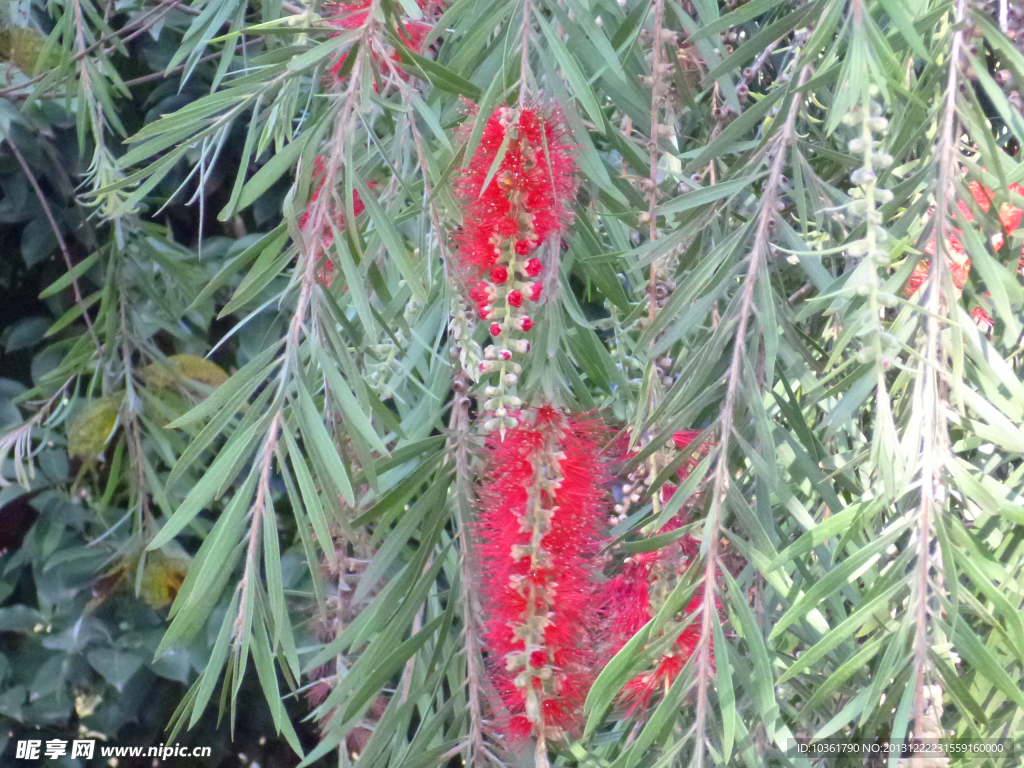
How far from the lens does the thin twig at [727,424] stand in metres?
0.45

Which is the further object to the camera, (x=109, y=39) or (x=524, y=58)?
(x=109, y=39)

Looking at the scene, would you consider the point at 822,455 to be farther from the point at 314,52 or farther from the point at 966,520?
the point at 314,52

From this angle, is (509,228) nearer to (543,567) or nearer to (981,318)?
(543,567)

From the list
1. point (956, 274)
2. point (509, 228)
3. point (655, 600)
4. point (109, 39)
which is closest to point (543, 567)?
point (655, 600)

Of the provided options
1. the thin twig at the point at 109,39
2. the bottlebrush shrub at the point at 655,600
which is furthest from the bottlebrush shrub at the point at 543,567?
the thin twig at the point at 109,39

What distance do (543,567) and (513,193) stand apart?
20 cm

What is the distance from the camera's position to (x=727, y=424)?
0.47m

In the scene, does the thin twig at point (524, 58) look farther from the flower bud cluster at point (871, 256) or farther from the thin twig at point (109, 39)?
the thin twig at point (109, 39)

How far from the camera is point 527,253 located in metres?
0.47

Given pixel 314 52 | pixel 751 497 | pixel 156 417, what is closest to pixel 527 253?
pixel 314 52

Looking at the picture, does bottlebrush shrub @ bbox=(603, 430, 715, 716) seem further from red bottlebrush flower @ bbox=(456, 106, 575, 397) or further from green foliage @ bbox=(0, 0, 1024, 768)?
red bottlebrush flower @ bbox=(456, 106, 575, 397)

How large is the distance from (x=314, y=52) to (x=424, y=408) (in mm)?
329

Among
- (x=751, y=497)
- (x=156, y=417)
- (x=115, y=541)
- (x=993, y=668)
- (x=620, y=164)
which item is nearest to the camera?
(x=993, y=668)

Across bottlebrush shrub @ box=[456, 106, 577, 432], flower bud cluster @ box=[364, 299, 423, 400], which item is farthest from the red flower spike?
flower bud cluster @ box=[364, 299, 423, 400]
